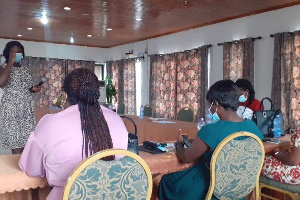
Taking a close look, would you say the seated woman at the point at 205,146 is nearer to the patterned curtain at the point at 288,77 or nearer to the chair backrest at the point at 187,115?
the chair backrest at the point at 187,115

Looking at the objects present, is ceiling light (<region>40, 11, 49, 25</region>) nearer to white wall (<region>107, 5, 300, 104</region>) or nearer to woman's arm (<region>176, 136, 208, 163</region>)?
white wall (<region>107, 5, 300, 104</region>)

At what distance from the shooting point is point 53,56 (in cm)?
1054

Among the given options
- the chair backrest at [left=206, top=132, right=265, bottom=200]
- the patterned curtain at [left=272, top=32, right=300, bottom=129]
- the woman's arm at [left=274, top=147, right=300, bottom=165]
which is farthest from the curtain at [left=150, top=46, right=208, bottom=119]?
the chair backrest at [left=206, top=132, right=265, bottom=200]

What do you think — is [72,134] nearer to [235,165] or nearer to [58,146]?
[58,146]

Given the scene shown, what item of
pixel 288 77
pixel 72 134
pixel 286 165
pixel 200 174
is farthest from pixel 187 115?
pixel 72 134

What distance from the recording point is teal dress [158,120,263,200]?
198 cm

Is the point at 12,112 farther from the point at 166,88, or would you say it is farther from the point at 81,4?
the point at 166,88

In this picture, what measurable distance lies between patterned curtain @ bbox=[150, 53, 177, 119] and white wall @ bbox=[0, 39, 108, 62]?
118 inches

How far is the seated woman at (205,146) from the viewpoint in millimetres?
1987

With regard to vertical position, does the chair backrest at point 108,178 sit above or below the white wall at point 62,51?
below

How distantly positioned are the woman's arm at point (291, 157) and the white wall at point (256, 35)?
13.1 ft

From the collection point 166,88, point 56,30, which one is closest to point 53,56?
point 56,30

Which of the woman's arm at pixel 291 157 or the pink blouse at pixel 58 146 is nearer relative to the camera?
the pink blouse at pixel 58 146

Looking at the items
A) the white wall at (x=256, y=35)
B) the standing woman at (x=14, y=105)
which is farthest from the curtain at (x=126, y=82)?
the standing woman at (x=14, y=105)
